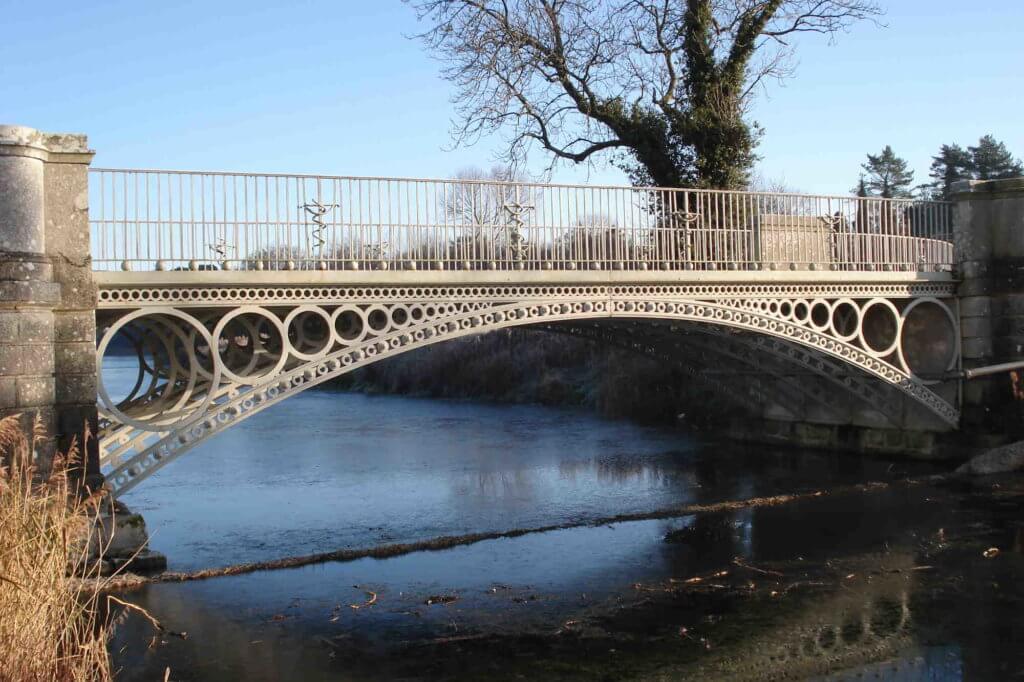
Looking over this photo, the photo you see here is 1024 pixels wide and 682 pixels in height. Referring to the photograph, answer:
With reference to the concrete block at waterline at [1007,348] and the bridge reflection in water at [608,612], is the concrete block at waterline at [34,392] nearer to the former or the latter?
the bridge reflection in water at [608,612]

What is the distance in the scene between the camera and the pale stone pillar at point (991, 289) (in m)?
15.6

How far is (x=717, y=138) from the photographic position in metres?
18.2

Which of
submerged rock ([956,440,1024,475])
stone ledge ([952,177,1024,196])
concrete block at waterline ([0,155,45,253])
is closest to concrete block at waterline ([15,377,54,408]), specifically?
concrete block at waterline ([0,155,45,253])

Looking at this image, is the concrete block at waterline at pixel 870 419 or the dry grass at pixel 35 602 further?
the concrete block at waterline at pixel 870 419

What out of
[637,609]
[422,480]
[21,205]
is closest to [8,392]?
[21,205]

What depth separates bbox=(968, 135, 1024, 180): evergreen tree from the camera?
3972 cm

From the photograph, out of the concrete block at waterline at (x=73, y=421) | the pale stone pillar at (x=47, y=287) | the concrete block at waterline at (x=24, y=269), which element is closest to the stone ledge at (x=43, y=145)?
the pale stone pillar at (x=47, y=287)

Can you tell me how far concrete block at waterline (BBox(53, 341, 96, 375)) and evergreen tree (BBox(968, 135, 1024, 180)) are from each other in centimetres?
3845

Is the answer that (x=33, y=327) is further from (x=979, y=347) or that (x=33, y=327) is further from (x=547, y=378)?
(x=547, y=378)

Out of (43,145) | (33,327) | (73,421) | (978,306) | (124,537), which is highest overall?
(43,145)

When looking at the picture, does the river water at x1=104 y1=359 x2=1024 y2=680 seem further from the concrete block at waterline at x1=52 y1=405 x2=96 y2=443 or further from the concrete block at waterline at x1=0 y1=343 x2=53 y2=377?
the concrete block at waterline at x1=0 y1=343 x2=53 y2=377

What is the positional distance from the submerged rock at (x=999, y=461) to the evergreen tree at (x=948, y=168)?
30.8 meters

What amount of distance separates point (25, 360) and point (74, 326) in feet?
1.79

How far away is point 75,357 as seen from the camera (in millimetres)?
9227
